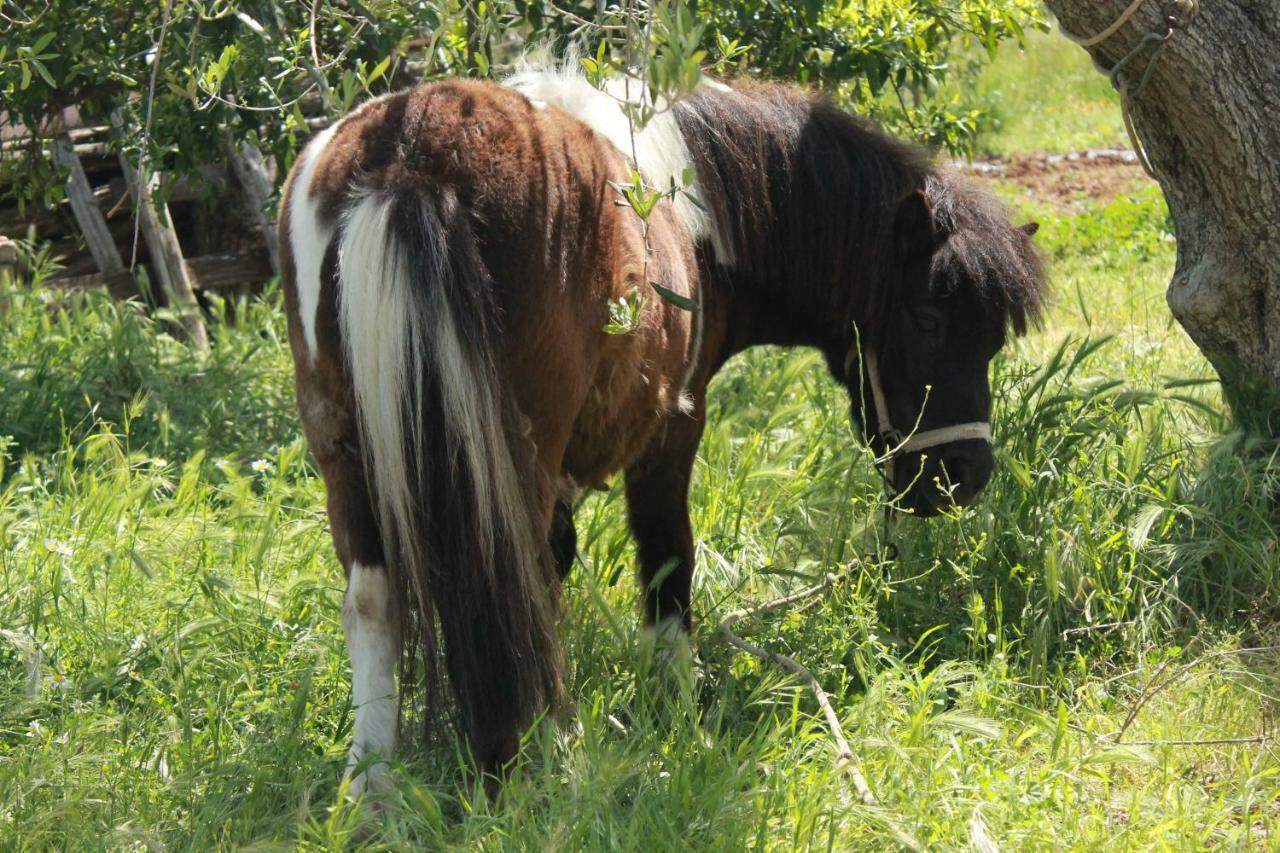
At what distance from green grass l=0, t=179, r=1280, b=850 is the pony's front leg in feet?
0.42

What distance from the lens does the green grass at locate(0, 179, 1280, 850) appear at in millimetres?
2566

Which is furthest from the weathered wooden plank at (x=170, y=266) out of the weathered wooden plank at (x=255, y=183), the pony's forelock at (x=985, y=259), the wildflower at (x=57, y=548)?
the pony's forelock at (x=985, y=259)

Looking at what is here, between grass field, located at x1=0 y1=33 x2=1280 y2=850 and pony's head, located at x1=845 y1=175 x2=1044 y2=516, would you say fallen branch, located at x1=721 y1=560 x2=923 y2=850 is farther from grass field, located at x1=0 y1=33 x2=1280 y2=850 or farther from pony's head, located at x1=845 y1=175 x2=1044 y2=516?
pony's head, located at x1=845 y1=175 x2=1044 y2=516

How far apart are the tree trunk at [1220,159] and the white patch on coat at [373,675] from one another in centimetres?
252

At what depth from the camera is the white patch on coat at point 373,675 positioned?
8.27 feet

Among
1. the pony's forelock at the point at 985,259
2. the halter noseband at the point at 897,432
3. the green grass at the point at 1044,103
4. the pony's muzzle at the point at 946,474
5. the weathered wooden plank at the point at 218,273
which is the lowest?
the green grass at the point at 1044,103

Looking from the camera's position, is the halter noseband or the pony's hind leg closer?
the pony's hind leg

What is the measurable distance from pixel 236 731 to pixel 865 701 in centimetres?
152

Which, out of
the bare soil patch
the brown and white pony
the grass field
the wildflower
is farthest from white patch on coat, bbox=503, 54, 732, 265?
the bare soil patch

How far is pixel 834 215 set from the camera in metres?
3.51

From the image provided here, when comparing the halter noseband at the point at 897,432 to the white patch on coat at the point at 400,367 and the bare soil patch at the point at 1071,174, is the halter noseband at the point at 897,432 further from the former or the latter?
the bare soil patch at the point at 1071,174

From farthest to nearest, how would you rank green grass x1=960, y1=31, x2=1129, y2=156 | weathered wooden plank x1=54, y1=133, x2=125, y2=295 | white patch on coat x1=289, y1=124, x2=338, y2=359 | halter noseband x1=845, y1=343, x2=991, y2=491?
green grass x1=960, y1=31, x2=1129, y2=156 → weathered wooden plank x1=54, y1=133, x2=125, y2=295 → halter noseband x1=845, y1=343, x2=991, y2=491 → white patch on coat x1=289, y1=124, x2=338, y2=359

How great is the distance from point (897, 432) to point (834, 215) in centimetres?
64

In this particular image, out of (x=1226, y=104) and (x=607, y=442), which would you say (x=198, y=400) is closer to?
(x=607, y=442)
